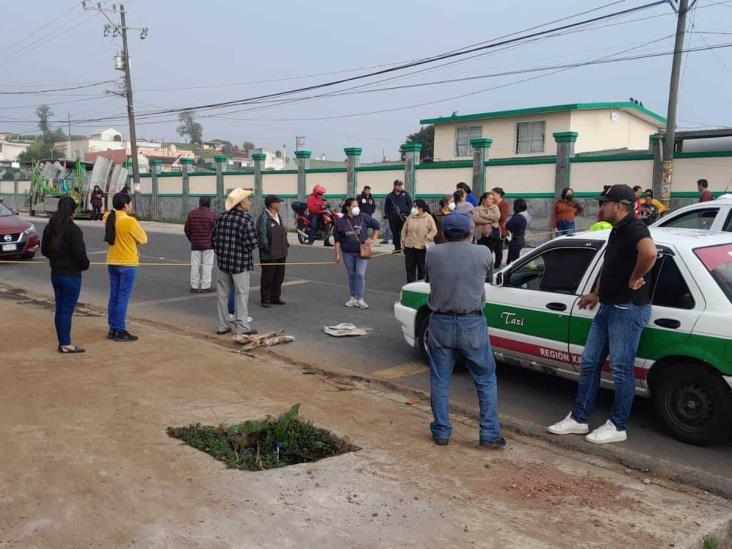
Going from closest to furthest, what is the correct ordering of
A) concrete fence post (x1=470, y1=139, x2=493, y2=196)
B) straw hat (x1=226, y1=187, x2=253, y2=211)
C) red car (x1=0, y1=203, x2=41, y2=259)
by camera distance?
straw hat (x1=226, y1=187, x2=253, y2=211)
red car (x1=0, y1=203, x2=41, y2=259)
concrete fence post (x1=470, y1=139, x2=493, y2=196)

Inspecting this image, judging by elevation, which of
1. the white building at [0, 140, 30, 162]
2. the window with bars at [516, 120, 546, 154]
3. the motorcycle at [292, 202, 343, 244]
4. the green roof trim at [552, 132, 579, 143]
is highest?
the white building at [0, 140, 30, 162]

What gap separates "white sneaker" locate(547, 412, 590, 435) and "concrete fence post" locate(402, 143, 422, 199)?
2019cm

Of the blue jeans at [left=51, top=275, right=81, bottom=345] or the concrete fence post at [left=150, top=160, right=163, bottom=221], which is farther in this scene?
the concrete fence post at [left=150, top=160, right=163, bottom=221]

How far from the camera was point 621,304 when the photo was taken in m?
5.04

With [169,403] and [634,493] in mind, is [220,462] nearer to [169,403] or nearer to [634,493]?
[169,403]

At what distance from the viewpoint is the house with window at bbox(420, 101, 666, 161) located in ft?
96.6

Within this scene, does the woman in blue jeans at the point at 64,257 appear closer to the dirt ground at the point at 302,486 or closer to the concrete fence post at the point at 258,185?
the dirt ground at the point at 302,486

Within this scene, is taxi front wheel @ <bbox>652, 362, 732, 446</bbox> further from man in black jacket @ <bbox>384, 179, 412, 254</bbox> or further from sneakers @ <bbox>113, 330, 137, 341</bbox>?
man in black jacket @ <bbox>384, 179, 412, 254</bbox>

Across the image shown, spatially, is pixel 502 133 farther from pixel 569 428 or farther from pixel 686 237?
pixel 569 428

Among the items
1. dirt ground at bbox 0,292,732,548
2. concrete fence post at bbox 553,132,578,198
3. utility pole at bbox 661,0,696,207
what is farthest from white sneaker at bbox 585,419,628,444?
concrete fence post at bbox 553,132,578,198

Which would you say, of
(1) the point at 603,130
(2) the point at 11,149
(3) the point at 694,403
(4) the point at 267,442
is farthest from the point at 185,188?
(2) the point at 11,149

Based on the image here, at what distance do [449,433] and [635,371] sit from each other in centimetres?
156

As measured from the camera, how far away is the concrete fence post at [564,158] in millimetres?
20562

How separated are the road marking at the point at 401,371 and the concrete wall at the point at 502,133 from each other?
78.0 feet
